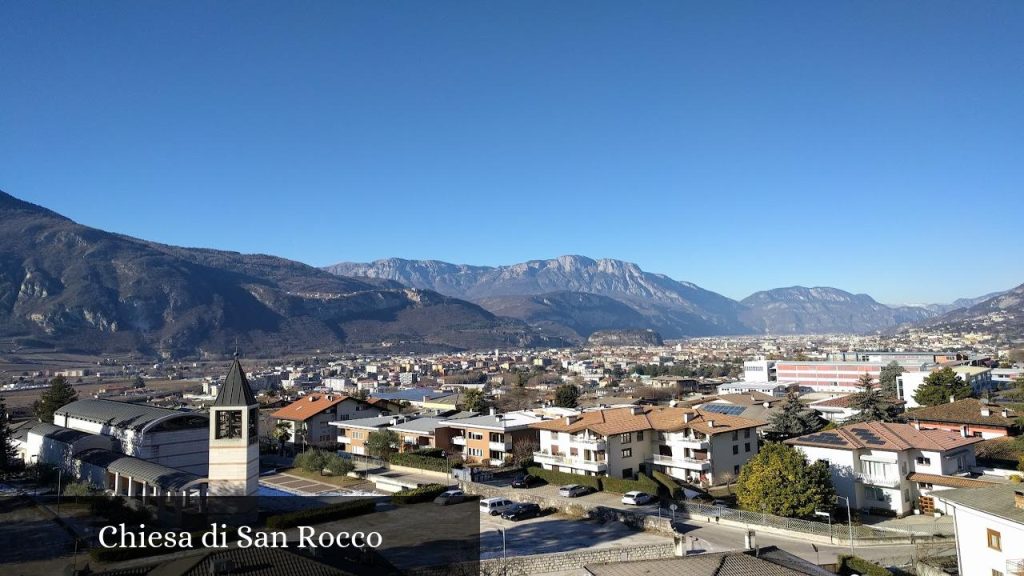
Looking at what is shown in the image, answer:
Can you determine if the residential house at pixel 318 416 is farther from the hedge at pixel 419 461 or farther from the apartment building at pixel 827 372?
the apartment building at pixel 827 372

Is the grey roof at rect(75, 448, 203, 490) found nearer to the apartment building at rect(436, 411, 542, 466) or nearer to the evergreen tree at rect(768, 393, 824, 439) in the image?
the apartment building at rect(436, 411, 542, 466)

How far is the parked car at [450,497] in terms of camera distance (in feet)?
82.1

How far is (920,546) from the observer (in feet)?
72.0

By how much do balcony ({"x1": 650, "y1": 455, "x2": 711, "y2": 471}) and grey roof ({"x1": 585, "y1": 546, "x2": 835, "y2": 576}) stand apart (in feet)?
59.9

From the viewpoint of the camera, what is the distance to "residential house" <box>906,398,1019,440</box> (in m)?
37.4

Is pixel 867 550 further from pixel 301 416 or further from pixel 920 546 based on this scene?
pixel 301 416

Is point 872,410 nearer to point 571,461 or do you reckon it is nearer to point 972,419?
point 972,419

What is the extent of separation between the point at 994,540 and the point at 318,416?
131ft

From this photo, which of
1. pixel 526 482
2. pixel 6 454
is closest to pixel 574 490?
pixel 526 482

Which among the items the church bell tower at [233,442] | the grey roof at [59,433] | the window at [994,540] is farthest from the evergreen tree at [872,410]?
the grey roof at [59,433]

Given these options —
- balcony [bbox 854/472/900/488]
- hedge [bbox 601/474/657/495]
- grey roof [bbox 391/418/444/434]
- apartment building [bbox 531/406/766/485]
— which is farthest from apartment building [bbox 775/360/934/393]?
hedge [bbox 601/474/657/495]

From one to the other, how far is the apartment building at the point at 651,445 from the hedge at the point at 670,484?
59.0 inches

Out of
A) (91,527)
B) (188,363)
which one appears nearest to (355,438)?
(91,527)

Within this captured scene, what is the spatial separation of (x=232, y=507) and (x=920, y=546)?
21.5 m
